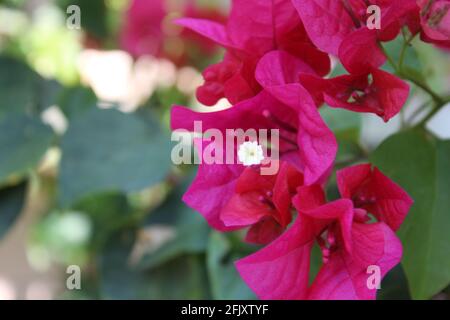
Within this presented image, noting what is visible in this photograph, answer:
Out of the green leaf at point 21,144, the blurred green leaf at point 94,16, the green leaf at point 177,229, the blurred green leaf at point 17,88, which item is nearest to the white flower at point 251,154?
the green leaf at point 177,229

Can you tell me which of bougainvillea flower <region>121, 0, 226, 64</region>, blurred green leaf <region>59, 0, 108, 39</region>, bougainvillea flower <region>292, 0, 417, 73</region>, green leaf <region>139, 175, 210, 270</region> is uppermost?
blurred green leaf <region>59, 0, 108, 39</region>

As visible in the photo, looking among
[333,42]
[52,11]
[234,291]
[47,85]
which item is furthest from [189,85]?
[333,42]

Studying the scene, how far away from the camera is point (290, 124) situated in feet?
1.35

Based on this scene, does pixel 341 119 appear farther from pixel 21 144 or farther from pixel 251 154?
pixel 21 144

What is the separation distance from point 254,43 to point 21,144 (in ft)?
1.36

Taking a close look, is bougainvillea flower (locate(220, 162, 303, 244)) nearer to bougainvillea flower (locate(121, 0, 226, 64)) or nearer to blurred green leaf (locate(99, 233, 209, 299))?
blurred green leaf (locate(99, 233, 209, 299))

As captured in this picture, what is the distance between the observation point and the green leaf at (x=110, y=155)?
630mm

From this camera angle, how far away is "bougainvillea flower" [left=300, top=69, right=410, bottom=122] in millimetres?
365

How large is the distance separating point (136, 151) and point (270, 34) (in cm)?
33

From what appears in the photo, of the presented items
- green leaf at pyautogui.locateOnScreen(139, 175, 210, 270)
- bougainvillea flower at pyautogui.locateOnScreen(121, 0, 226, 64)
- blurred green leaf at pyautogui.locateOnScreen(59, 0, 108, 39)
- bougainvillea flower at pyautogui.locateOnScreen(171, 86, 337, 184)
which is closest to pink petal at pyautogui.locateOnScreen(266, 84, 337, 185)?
bougainvillea flower at pyautogui.locateOnScreen(171, 86, 337, 184)

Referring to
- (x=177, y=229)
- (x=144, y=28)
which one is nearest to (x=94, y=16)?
(x=144, y=28)

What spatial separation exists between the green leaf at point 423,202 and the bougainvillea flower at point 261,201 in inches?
3.3

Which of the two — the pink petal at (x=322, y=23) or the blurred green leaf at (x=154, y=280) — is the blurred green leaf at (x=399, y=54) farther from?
the blurred green leaf at (x=154, y=280)

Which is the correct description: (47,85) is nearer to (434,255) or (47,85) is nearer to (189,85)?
(189,85)
